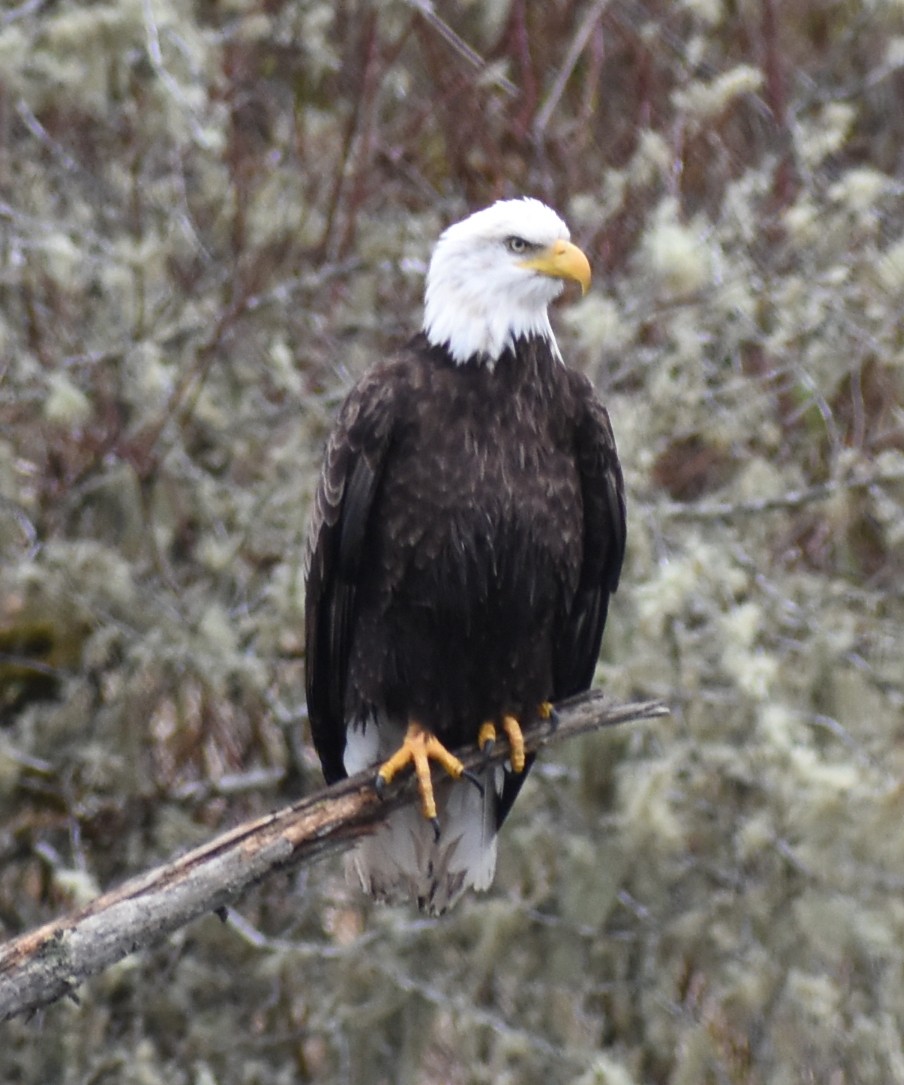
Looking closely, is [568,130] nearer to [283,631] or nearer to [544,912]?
[283,631]

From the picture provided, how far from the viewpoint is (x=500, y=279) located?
400 cm

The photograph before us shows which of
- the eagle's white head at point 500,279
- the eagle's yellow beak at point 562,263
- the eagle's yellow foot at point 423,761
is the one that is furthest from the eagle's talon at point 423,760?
the eagle's yellow beak at point 562,263

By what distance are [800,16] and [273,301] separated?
3211 millimetres

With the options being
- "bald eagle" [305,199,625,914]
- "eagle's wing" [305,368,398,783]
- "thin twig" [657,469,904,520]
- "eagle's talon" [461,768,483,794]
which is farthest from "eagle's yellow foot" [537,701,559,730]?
"thin twig" [657,469,904,520]

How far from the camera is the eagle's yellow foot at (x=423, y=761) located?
3930mm

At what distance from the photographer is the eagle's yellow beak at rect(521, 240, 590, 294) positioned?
392cm

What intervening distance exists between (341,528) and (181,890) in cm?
96

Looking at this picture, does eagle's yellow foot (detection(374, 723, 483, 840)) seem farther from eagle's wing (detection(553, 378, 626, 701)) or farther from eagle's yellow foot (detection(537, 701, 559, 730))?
eagle's wing (detection(553, 378, 626, 701))

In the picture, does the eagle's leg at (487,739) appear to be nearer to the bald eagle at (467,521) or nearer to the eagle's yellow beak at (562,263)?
the bald eagle at (467,521)

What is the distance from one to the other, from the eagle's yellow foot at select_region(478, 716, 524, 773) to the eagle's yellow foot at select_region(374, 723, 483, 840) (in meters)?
0.08

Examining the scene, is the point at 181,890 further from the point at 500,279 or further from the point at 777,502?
the point at 777,502

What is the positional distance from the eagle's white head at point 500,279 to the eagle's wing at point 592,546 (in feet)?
0.66

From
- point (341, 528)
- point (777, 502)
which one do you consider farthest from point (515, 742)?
point (777, 502)

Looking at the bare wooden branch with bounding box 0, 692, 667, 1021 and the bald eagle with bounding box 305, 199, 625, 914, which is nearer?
the bare wooden branch with bounding box 0, 692, 667, 1021
